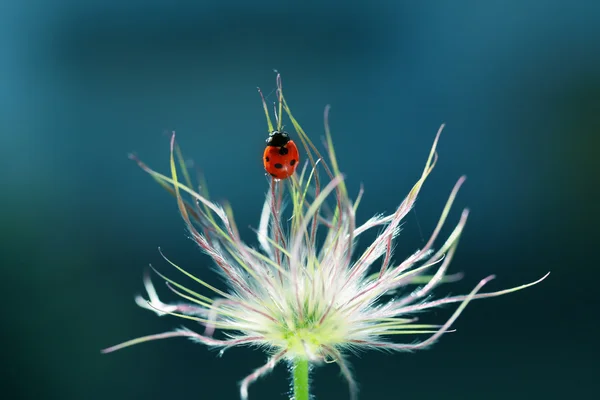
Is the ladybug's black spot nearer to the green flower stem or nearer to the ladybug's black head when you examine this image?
the ladybug's black head

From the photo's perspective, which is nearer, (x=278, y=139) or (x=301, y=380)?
(x=301, y=380)

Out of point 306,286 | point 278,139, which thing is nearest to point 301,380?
point 306,286

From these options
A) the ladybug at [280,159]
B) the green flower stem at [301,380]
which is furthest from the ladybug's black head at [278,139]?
the green flower stem at [301,380]

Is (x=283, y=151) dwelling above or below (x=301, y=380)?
above

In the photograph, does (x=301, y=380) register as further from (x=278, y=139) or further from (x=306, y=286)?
(x=278, y=139)

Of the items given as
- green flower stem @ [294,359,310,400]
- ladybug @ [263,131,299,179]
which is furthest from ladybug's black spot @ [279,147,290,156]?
green flower stem @ [294,359,310,400]

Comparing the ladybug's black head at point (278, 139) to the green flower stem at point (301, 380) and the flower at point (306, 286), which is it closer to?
the flower at point (306, 286)

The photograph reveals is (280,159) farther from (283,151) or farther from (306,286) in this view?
(306,286)
